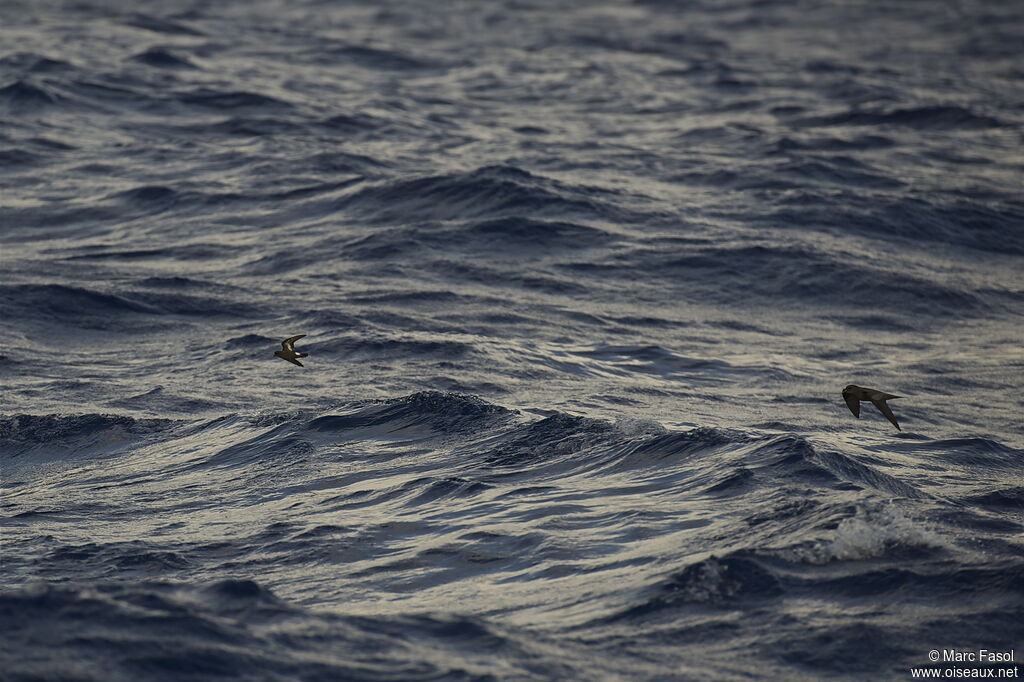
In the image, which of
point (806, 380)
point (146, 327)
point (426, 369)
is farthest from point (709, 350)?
point (146, 327)

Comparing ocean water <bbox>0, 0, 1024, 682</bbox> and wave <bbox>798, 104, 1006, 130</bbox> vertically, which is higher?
wave <bbox>798, 104, 1006, 130</bbox>

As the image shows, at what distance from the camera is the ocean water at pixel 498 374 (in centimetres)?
906

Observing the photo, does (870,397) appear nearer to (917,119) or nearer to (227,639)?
(227,639)

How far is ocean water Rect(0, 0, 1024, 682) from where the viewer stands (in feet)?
29.7

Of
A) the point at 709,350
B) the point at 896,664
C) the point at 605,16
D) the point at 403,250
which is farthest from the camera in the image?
the point at 605,16

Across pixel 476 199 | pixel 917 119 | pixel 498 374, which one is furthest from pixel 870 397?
pixel 917 119

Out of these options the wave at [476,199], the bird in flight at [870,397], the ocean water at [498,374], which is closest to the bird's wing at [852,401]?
the bird in flight at [870,397]

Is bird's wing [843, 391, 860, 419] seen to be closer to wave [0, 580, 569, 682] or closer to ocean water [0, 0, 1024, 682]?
ocean water [0, 0, 1024, 682]

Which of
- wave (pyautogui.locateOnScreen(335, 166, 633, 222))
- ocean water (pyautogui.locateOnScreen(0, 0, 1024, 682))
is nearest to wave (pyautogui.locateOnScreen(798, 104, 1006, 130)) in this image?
ocean water (pyautogui.locateOnScreen(0, 0, 1024, 682))

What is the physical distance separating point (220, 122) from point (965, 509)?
18.3 m

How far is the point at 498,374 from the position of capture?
14.8 metres

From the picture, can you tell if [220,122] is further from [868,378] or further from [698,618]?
[698,618]

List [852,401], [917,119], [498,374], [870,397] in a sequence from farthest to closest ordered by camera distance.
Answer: [917,119], [498,374], [852,401], [870,397]

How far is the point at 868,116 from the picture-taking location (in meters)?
28.6
